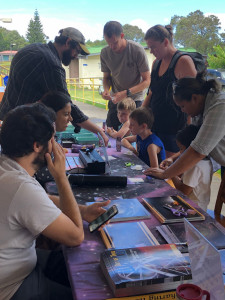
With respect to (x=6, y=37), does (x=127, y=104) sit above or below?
below

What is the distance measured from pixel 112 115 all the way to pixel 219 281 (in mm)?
3078

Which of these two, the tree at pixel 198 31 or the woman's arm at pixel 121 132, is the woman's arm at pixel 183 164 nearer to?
the woman's arm at pixel 121 132

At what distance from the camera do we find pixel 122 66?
11.2 feet

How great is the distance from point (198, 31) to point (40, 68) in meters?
7.37

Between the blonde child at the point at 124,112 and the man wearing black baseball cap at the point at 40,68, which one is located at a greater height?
the man wearing black baseball cap at the point at 40,68

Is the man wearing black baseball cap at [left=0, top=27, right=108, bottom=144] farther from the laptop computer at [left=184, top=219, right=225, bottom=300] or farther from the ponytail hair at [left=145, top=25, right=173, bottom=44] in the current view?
the laptop computer at [left=184, top=219, right=225, bottom=300]

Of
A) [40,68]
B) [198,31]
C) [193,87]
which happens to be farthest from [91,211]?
[198,31]

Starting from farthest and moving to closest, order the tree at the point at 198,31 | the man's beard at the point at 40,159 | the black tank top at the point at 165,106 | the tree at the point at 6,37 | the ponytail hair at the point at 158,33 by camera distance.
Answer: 1. the tree at the point at 6,37
2. the tree at the point at 198,31
3. the black tank top at the point at 165,106
4. the ponytail hair at the point at 158,33
5. the man's beard at the point at 40,159

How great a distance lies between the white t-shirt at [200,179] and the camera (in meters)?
2.07

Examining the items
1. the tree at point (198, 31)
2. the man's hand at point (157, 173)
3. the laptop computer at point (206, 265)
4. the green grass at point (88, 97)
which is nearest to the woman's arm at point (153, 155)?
the man's hand at point (157, 173)

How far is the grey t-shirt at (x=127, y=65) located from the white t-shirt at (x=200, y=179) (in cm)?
164

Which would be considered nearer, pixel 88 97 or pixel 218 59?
pixel 218 59

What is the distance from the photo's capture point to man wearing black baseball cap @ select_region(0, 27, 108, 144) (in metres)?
2.25

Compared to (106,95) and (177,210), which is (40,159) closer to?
(177,210)
